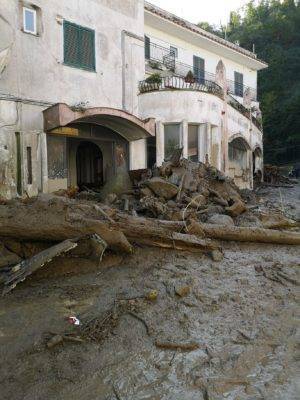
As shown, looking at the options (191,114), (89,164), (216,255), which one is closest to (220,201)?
(216,255)

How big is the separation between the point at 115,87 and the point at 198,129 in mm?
3575

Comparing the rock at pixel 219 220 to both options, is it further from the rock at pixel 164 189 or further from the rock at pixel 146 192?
the rock at pixel 146 192

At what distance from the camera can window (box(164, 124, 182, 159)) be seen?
48.2 feet

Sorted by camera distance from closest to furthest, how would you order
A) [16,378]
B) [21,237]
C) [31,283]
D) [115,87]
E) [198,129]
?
[16,378] < [31,283] < [21,237] < [115,87] < [198,129]

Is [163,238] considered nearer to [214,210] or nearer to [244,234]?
[244,234]

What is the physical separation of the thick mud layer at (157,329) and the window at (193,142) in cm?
878

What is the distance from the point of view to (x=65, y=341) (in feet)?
14.4

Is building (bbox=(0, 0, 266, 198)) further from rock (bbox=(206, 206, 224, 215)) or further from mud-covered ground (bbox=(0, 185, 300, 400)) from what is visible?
mud-covered ground (bbox=(0, 185, 300, 400))

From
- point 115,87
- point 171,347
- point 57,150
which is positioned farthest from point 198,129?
point 171,347

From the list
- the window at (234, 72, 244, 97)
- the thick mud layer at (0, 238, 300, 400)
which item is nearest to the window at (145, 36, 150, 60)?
the window at (234, 72, 244, 97)

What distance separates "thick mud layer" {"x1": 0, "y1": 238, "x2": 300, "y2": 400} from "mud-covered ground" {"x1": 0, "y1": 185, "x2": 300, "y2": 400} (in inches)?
0.5

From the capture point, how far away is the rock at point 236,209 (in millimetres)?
Answer: 9254

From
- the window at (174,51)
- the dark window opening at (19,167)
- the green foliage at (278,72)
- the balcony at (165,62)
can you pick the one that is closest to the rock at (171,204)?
the dark window opening at (19,167)

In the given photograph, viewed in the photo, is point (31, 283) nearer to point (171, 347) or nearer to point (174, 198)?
point (171, 347)
